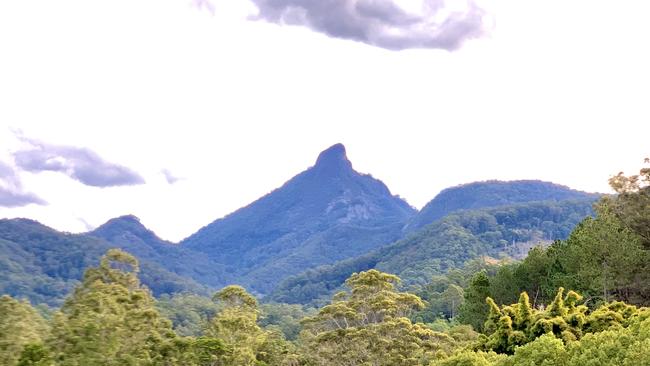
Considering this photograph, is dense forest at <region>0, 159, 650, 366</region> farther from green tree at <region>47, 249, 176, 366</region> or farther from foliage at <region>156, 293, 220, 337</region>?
foliage at <region>156, 293, 220, 337</region>

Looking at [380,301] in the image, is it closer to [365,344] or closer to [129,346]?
[365,344]

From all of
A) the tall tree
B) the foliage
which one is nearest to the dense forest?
the tall tree

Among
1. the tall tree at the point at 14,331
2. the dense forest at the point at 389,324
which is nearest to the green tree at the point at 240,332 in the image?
the dense forest at the point at 389,324

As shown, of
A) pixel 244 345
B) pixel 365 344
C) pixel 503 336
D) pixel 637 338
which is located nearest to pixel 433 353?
pixel 365 344

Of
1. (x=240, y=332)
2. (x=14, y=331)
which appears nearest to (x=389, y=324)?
(x=240, y=332)

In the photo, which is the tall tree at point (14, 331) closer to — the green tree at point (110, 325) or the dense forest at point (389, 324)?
the dense forest at point (389, 324)

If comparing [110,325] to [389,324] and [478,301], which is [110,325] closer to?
[389,324]

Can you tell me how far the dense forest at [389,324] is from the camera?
2433 centimetres

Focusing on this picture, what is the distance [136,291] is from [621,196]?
31000 millimetres

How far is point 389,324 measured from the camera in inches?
1287

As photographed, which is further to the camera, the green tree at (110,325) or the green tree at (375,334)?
the green tree at (375,334)

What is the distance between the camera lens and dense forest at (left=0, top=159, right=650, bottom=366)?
79.8 ft

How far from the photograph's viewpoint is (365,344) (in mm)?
33250

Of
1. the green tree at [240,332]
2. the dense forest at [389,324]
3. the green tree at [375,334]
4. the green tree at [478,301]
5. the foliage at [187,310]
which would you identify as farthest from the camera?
the foliage at [187,310]
